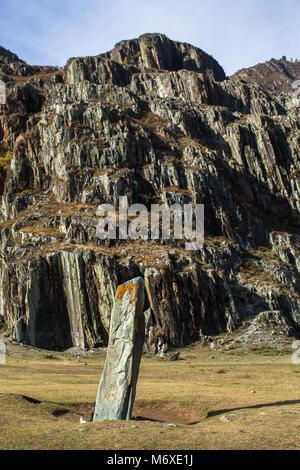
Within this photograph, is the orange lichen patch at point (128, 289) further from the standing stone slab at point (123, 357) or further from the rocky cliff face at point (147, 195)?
the rocky cliff face at point (147, 195)

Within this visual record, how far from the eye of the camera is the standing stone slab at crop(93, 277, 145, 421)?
666 inches

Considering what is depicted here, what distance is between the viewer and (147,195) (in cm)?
9238

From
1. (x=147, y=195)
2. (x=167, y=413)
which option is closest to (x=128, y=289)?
(x=167, y=413)

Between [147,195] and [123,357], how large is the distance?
76117mm

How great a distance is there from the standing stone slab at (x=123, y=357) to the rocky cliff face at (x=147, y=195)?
144 feet

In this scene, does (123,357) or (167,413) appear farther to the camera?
(167,413)

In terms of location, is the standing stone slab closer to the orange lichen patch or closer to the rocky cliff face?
the orange lichen patch

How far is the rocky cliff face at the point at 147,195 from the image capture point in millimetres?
66312

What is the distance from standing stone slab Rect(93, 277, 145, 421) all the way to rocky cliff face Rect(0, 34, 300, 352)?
144ft

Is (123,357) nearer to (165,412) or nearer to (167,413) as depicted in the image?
(167,413)

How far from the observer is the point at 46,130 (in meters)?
104

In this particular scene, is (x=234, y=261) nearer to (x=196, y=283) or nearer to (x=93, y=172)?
(x=196, y=283)

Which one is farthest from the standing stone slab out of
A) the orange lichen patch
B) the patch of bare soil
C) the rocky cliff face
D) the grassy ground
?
the rocky cliff face
